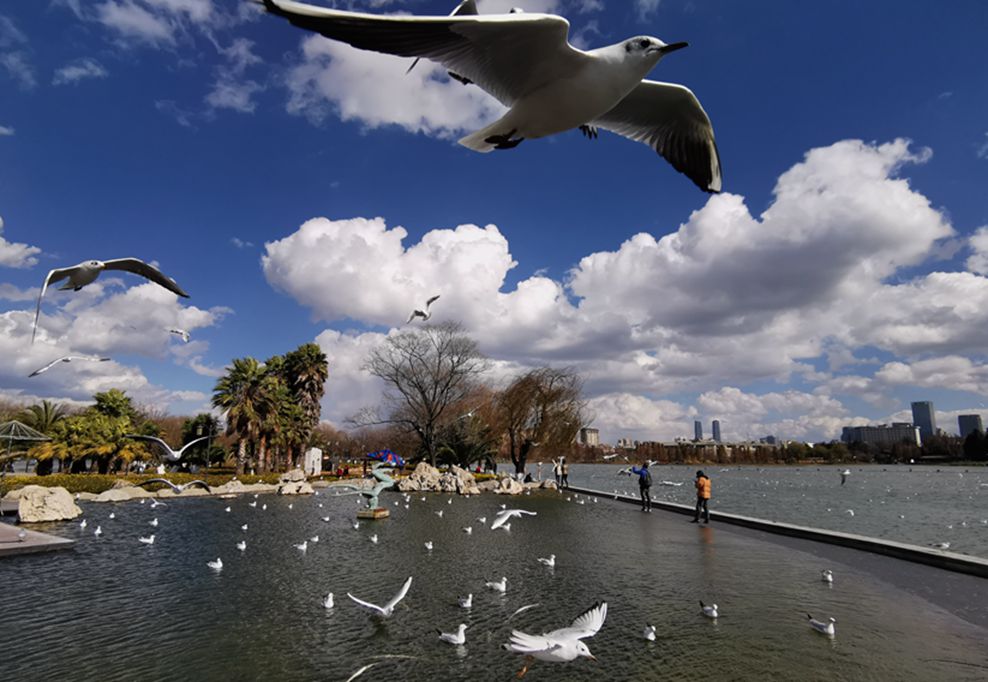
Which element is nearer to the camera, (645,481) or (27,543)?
(27,543)

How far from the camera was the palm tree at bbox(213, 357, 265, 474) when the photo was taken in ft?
117


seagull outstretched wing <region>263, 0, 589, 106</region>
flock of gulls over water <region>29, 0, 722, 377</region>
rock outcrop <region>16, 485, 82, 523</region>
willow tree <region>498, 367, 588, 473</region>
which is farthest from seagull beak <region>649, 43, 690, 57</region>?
willow tree <region>498, 367, 588, 473</region>

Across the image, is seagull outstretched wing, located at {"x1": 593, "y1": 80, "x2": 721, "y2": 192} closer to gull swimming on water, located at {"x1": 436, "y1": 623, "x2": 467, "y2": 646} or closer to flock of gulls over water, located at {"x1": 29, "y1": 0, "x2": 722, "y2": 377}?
flock of gulls over water, located at {"x1": 29, "y1": 0, "x2": 722, "y2": 377}

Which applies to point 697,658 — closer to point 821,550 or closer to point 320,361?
point 821,550

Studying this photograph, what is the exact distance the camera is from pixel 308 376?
45719 mm

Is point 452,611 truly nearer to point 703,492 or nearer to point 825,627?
point 825,627

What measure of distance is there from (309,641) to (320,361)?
42523 mm

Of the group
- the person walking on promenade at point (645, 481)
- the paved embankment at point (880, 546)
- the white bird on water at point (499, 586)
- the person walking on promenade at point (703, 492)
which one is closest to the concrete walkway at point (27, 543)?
the white bird on water at point (499, 586)

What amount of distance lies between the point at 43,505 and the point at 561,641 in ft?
65.4

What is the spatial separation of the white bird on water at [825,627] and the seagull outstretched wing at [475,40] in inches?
277

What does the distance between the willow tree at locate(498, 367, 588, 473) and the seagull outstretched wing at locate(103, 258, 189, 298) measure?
33.0 meters

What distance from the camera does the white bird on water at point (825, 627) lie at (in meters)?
6.43

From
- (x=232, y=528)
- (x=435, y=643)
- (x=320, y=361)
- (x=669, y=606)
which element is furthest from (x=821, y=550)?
(x=320, y=361)

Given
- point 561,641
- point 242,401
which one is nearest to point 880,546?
point 561,641
